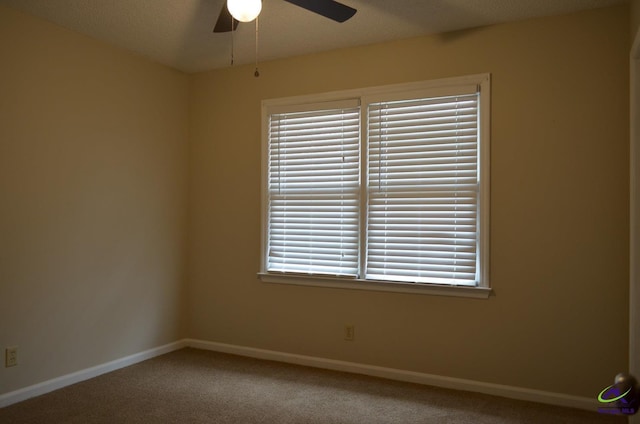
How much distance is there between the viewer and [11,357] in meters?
3.41

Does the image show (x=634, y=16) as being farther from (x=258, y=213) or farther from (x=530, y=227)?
(x=258, y=213)

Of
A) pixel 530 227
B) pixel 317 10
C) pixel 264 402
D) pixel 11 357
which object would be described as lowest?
pixel 264 402

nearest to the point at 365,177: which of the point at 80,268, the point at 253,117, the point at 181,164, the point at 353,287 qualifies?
the point at 353,287

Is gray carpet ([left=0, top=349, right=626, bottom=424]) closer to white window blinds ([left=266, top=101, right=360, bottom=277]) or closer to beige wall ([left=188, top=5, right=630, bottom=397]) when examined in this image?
beige wall ([left=188, top=5, right=630, bottom=397])

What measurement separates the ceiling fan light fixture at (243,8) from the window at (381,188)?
1.73m

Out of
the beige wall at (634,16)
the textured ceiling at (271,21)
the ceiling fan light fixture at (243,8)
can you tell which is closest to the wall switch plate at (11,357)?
the textured ceiling at (271,21)

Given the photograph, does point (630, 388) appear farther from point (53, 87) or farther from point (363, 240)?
point (53, 87)

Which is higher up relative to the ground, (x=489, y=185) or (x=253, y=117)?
(x=253, y=117)

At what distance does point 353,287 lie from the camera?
412 centimetres

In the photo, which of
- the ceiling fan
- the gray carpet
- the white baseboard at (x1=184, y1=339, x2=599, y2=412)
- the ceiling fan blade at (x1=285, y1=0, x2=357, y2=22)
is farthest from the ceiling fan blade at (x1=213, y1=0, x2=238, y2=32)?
the white baseboard at (x1=184, y1=339, x2=599, y2=412)

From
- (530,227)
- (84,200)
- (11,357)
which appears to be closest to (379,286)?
(530,227)

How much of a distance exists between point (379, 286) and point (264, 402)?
1.23 meters

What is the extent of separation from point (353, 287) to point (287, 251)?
0.69m

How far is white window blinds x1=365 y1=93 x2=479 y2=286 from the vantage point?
372 cm
